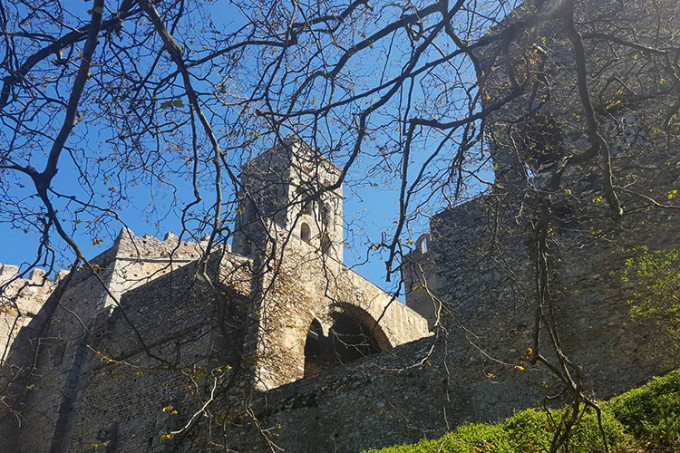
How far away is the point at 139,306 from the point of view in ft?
44.3

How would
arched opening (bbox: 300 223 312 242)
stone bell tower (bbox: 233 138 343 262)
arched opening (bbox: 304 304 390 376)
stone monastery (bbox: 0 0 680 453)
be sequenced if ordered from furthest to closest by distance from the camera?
arched opening (bbox: 300 223 312 242)
arched opening (bbox: 304 304 390 376)
stone monastery (bbox: 0 0 680 453)
stone bell tower (bbox: 233 138 343 262)

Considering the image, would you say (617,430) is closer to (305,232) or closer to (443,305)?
(443,305)

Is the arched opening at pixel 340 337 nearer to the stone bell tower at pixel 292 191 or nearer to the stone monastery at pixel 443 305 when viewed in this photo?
the stone monastery at pixel 443 305

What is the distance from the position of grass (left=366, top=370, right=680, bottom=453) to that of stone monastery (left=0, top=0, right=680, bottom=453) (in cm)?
45

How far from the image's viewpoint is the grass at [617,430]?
4773 millimetres

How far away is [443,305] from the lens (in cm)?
409

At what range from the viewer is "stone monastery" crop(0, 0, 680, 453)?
15.4ft

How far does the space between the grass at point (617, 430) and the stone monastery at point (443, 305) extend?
452 mm

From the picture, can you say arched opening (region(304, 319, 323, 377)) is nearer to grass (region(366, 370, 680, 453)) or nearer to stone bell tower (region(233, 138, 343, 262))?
grass (region(366, 370, 680, 453))

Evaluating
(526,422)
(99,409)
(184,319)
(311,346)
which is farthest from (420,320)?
(526,422)

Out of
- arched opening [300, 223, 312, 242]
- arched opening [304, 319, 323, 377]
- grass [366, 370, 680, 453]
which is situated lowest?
grass [366, 370, 680, 453]

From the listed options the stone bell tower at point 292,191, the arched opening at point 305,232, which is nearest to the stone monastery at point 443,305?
the stone bell tower at point 292,191

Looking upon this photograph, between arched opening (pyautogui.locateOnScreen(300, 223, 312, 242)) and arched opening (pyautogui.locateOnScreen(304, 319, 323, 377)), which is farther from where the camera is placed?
arched opening (pyautogui.locateOnScreen(300, 223, 312, 242))

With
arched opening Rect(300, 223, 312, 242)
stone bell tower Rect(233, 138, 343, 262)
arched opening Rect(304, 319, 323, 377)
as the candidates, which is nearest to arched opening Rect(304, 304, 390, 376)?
arched opening Rect(304, 319, 323, 377)
